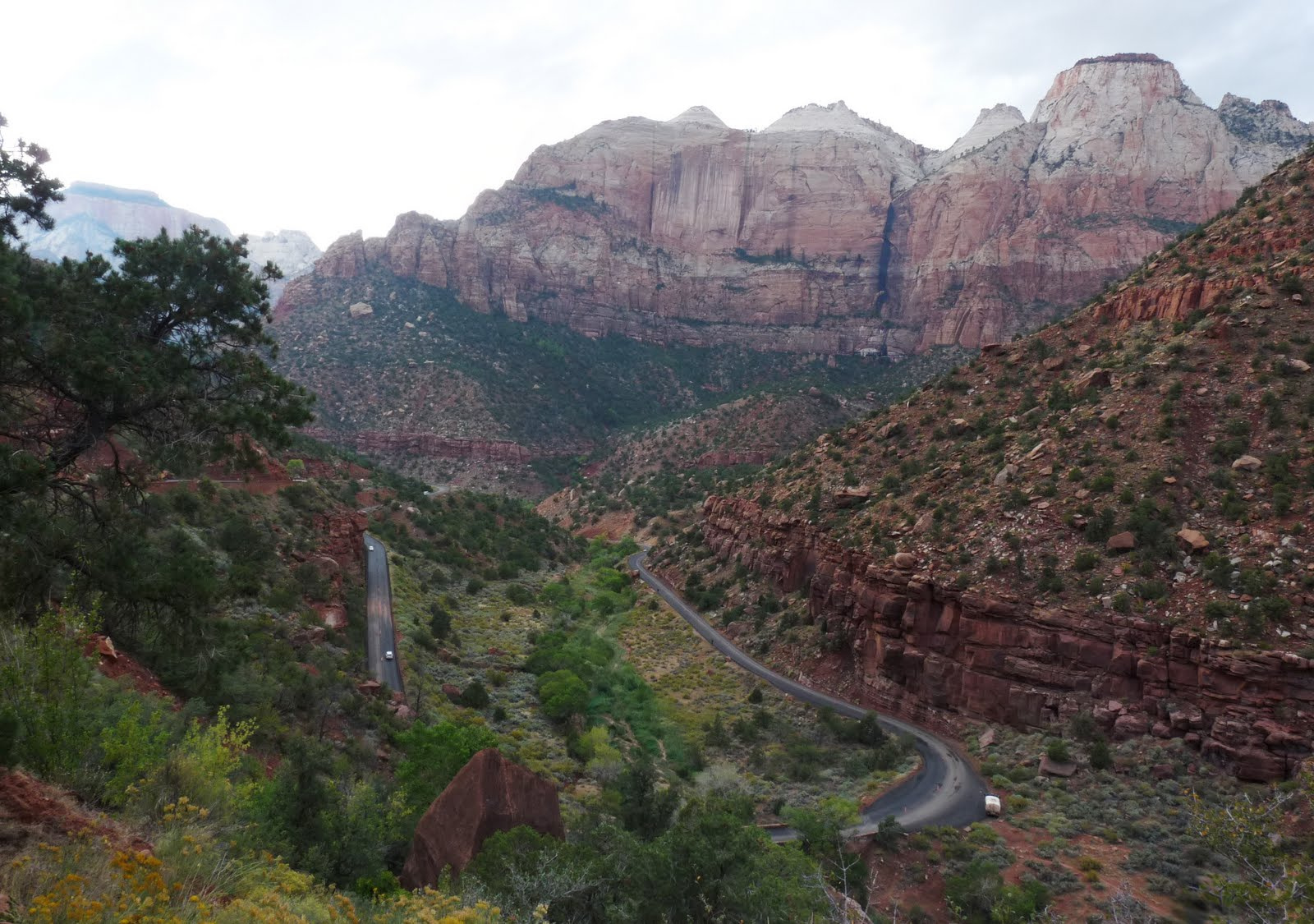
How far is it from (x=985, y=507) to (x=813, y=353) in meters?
95.9

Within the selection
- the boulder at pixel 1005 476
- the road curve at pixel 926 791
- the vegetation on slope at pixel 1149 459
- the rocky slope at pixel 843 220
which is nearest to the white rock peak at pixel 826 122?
the rocky slope at pixel 843 220

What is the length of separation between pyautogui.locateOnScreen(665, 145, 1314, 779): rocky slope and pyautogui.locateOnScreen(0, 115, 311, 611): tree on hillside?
24.9 meters

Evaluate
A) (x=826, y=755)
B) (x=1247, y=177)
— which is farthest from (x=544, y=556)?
(x=1247, y=177)

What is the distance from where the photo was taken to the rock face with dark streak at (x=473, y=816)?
10.8 m

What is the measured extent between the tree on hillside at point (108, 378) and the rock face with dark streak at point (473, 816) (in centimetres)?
660

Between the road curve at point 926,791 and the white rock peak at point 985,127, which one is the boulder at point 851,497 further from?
the white rock peak at point 985,127

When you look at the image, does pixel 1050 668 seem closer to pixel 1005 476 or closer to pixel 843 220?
pixel 1005 476

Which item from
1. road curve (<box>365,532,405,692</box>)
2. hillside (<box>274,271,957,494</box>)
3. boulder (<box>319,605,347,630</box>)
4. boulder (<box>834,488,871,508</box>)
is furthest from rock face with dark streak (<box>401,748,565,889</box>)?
hillside (<box>274,271,957,494</box>)

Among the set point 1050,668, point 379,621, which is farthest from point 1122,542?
point 379,621

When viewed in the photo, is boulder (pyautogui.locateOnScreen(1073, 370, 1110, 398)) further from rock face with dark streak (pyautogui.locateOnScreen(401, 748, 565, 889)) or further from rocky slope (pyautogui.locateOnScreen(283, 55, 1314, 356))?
rocky slope (pyautogui.locateOnScreen(283, 55, 1314, 356))

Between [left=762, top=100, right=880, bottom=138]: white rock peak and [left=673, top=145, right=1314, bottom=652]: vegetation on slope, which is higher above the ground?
[left=762, top=100, right=880, bottom=138]: white rock peak

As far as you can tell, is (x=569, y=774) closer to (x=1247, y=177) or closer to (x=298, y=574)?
(x=298, y=574)

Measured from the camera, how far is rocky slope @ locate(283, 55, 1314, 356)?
10094 centimetres

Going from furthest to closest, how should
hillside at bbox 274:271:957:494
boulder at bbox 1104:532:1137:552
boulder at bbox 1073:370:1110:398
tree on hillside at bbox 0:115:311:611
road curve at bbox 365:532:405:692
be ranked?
1. hillside at bbox 274:271:957:494
2. boulder at bbox 1073:370:1110:398
3. road curve at bbox 365:532:405:692
4. boulder at bbox 1104:532:1137:552
5. tree on hillside at bbox 0:115:311:611
